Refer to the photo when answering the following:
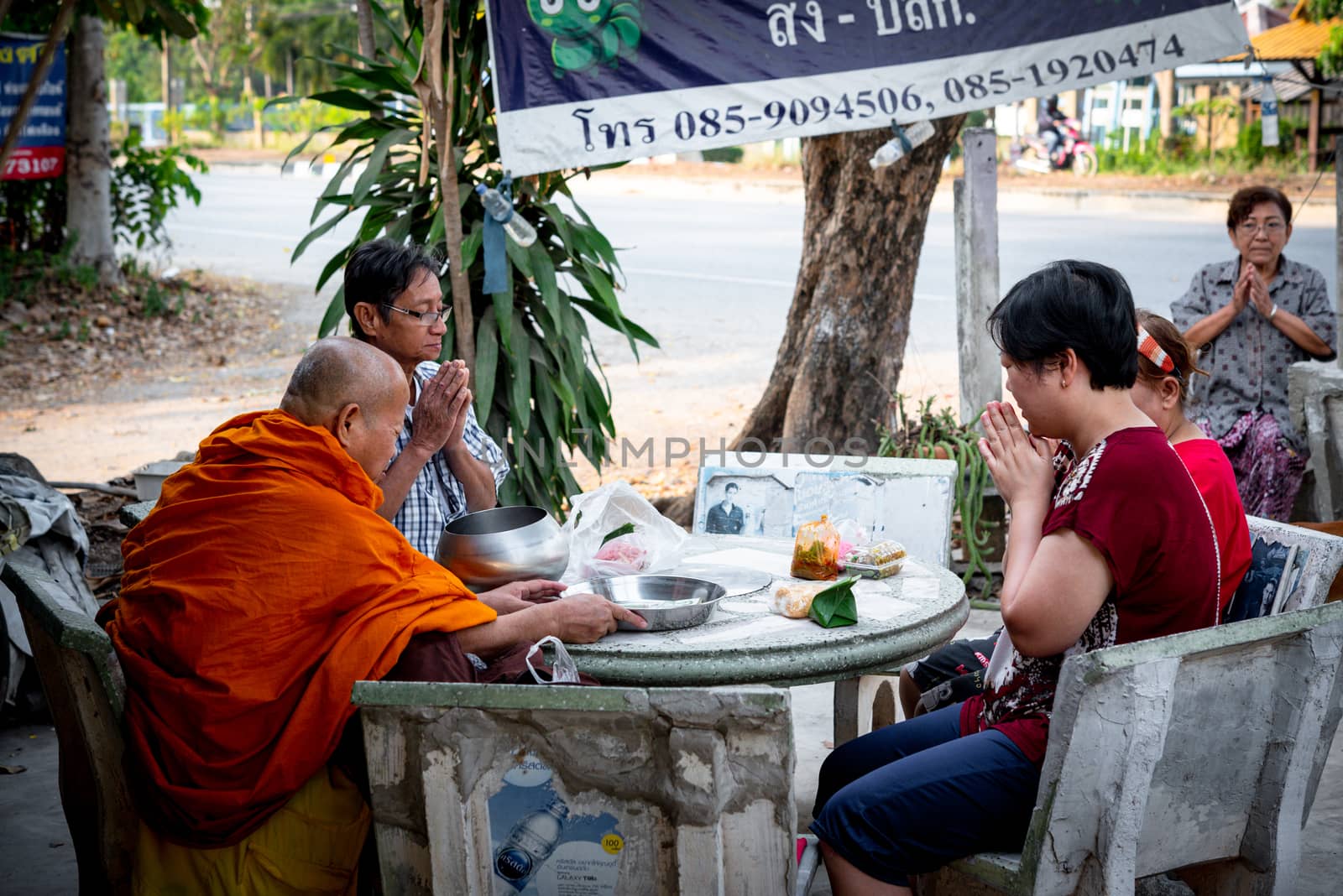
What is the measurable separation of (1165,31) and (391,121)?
2.87 meters

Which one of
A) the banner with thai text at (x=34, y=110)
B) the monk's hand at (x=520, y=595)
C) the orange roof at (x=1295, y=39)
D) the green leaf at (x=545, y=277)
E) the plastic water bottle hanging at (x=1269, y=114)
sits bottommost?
the monk's hand at (x=520, y=595)

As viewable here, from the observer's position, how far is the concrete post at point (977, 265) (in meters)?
5.03

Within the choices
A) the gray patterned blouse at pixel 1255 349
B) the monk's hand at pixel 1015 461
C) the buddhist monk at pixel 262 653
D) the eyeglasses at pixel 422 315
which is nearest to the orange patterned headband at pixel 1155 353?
the monk's hand at pixel 1015 461

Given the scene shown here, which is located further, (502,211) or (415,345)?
(502,211)

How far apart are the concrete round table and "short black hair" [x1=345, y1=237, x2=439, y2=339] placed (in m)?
1.16

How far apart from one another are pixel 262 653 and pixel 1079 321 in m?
1.43

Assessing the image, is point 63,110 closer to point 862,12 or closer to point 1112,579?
point 862,12

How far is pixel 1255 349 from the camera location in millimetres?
4793

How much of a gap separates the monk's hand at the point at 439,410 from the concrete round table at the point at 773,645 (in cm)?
75

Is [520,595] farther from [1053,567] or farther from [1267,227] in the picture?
[1267,227]

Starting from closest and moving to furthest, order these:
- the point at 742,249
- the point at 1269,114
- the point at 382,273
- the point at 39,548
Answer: the point at 382,273 < the point at 39,548 < the point at 1269,114 < the point at 742,249

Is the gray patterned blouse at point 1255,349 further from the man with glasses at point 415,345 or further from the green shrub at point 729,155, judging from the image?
the green shrub at point 729,155

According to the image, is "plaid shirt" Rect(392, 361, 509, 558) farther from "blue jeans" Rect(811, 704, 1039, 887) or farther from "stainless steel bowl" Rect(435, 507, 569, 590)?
"blue jeans" Rect(811, 704, 1039, 887)

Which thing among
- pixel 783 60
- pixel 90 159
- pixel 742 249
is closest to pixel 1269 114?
pixel 783 60
